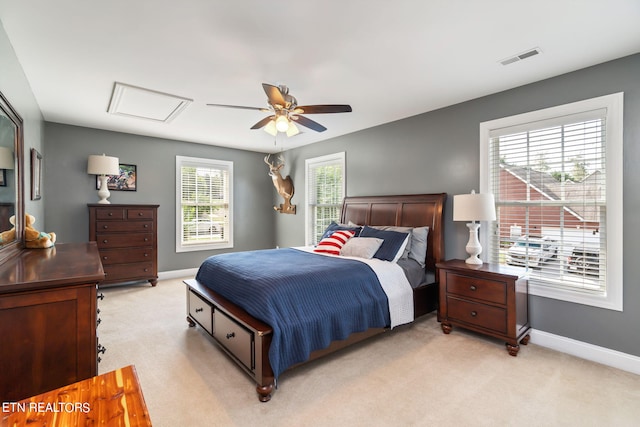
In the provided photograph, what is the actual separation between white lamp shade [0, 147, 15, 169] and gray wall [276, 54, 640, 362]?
3.81 metres

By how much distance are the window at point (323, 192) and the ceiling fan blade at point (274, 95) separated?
8.30ft

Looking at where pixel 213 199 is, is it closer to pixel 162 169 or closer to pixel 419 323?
pixel 162 169

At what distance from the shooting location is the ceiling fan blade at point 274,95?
235 cm

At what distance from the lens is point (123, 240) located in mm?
4594

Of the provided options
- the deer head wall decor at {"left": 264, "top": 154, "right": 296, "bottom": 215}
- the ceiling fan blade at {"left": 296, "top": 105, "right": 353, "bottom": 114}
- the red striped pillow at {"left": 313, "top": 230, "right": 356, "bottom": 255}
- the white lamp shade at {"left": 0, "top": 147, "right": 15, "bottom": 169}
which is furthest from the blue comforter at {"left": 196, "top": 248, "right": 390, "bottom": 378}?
the deer head wall decor at {"left": 264, "top": 154, "right": 296, "bottom": 215}

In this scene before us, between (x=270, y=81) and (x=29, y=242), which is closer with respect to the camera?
(x=29, y=242)

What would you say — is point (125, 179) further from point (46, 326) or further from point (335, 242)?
point (46, 326)

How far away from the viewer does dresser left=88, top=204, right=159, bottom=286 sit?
443 cm

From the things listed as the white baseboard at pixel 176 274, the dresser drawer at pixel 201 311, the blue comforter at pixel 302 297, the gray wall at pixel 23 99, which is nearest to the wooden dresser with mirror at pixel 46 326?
the blue comforter at pixel 302 297

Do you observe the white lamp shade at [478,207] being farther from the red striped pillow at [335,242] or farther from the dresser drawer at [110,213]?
the dresser drawer at [110,213]

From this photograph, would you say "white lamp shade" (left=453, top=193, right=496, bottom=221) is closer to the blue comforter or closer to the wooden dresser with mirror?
the blue comforter

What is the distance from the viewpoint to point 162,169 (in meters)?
5.32

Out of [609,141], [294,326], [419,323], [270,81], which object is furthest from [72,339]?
[609,141]

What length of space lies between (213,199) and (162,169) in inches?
41.1
